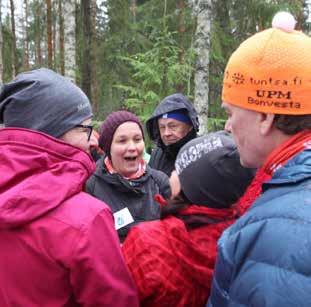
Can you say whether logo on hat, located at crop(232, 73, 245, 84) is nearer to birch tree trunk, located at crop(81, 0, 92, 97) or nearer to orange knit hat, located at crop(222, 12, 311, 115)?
orange knit hat, located at crop(222, 12, 311, 115)

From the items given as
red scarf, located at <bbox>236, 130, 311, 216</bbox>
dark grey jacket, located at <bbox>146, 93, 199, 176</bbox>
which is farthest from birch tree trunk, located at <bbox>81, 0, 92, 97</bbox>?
red scarf, located at <bbox>236, 130, 311, 216</bbox>

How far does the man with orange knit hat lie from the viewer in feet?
4.00

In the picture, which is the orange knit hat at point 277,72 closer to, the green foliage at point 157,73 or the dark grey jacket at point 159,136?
the dark grey jacket at point 159,136

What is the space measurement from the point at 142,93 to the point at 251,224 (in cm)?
724

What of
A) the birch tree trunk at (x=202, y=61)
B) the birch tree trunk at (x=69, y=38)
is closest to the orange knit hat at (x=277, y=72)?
the birch tree trunk at (x=202, y=61)

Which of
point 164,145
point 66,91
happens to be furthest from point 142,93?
point 66,91

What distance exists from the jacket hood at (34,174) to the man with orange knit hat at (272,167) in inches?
26.6

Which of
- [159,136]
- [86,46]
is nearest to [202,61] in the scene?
[159,136]

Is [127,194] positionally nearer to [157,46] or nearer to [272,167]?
[272,167]

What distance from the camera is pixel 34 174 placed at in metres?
1.74

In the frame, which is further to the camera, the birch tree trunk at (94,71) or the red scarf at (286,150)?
the birch tree trunk at (94,71)

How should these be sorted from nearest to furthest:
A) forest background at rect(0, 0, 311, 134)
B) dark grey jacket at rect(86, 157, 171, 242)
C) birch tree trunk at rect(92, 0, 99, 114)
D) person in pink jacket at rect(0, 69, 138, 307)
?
person in pink jacket at rect(0, 69, 138, 307) → dark grey jacket at rect(86, 157, 171, 242) → forest background at rect(0, 0, 311, 134) → birch tree trunk at rect(92, 0, 99, 114)

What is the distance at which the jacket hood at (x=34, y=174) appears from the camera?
1643 mm

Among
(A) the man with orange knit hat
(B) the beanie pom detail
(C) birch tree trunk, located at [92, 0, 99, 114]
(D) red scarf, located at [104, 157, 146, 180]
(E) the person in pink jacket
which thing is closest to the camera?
(A) the man with orange knit hat
